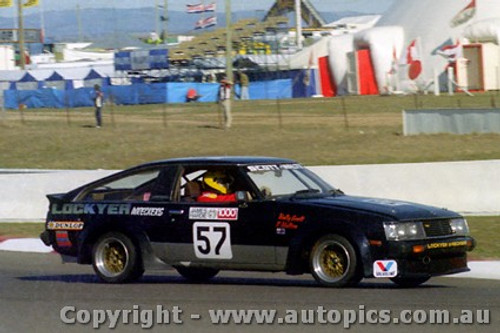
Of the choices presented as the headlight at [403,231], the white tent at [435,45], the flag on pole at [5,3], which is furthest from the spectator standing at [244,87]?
the headlight at [403,231]

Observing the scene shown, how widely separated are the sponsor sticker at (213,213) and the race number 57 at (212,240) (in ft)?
0.21

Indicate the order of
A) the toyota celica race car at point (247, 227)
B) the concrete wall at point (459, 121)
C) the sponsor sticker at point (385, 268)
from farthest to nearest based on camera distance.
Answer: the concrete wall at point (459, 121)
the toyota celica race car at point (247, 227)
the sponsor sticker at point (385, 268)

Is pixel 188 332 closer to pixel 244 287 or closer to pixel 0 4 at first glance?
pixel 244 287

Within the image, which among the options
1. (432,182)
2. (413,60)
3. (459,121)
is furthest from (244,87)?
(432,182)

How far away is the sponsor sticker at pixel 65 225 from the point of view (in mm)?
11312

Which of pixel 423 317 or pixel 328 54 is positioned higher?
pixel 328 54

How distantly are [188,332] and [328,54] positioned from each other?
202 feet

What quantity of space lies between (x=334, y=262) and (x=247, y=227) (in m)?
0.97

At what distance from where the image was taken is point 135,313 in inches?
354

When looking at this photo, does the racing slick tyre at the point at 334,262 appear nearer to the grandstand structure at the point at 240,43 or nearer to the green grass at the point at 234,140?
the green grass at the point at 234,140

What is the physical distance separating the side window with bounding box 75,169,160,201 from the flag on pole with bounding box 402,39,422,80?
51789mm

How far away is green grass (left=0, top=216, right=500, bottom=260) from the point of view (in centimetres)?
1366

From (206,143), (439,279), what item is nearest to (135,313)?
(439,279)

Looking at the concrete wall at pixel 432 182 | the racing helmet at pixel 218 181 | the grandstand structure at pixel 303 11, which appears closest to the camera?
the racing helmet at pixel 218 181
